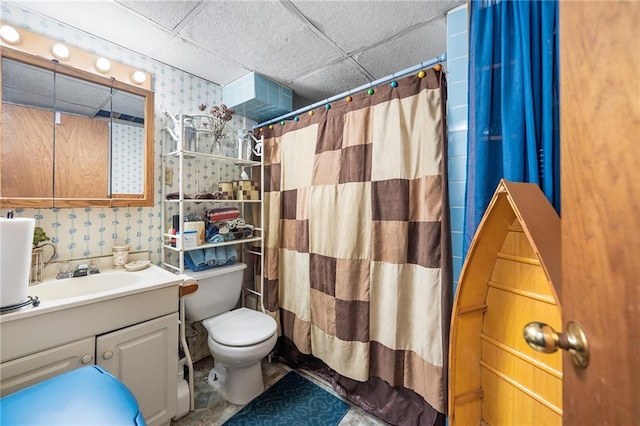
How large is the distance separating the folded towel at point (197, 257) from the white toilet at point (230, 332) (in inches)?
2.7

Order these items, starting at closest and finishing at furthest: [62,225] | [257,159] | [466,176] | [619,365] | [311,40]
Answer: [619,365] → [466,176] → [62,225] → [311,40] → [257,159]

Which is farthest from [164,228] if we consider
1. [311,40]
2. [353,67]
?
[353,67]

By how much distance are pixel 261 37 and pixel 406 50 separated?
35.9 inches

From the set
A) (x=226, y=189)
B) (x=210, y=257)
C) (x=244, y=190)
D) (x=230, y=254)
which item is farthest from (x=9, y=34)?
(x=230, y=254)

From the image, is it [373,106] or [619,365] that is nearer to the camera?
[619,365]

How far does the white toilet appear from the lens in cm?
146

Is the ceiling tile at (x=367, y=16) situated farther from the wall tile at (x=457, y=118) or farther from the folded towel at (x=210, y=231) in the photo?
the folded towel at (x=210, y=231)

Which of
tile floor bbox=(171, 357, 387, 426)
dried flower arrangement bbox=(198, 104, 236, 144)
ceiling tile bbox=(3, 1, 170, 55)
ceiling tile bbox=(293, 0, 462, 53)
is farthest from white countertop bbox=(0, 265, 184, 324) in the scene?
ceiling tile bbox=(293, 0, 462, 53)

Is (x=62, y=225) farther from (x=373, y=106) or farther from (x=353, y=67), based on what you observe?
(x=353, y=67)

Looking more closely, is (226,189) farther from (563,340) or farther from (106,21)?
(563,340)

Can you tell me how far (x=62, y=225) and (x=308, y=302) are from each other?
1.53 meters

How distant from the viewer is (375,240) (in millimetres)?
1429

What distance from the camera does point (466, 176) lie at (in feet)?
3.72

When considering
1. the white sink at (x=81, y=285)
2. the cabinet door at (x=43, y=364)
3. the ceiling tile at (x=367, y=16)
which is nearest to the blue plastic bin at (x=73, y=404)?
the cabinet door at (x=43, y=364)
